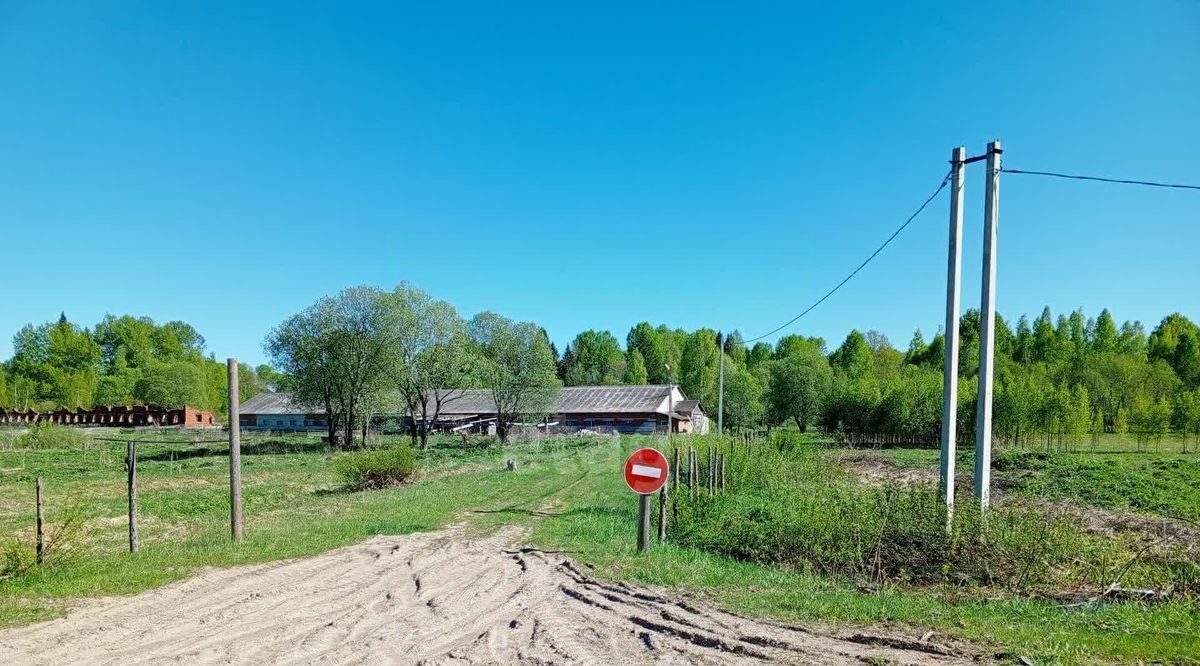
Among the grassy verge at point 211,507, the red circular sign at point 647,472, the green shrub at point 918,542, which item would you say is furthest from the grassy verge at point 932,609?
the grassy verge at point 211,507

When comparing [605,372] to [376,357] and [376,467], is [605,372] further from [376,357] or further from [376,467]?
[376,467]

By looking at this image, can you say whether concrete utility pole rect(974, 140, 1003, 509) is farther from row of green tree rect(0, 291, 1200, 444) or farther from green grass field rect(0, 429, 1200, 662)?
row of green tree rect(0, 291, 1200, 444)

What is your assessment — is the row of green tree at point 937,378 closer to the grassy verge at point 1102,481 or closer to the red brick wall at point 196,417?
the grassy verge at point 1102,481

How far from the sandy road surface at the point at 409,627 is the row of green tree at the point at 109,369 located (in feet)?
277

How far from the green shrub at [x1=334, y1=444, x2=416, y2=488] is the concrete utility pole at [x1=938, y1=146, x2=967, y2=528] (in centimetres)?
1850

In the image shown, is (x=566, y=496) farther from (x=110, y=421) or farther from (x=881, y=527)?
(x=110, y=421)

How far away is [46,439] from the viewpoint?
4478 cm

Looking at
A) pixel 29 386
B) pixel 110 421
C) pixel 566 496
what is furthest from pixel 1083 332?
pixel 29 386

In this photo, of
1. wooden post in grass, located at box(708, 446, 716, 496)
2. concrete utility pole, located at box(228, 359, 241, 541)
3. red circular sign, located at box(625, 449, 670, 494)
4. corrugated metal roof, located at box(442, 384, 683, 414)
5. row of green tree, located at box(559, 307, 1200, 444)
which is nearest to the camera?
red circular sign, located at box(625, 449, 670, 494)

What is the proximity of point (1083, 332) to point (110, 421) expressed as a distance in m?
124

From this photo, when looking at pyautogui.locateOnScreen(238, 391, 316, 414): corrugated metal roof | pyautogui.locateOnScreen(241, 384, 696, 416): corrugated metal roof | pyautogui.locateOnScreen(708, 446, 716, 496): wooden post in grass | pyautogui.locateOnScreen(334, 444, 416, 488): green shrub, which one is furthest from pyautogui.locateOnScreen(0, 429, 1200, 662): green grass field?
pyautogui.locateOnScreen(238, 391, 316, 414): corrugated metal roof

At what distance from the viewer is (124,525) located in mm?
15820

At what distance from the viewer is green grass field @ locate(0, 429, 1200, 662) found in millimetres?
6141

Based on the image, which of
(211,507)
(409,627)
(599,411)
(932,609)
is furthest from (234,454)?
(599,411)
